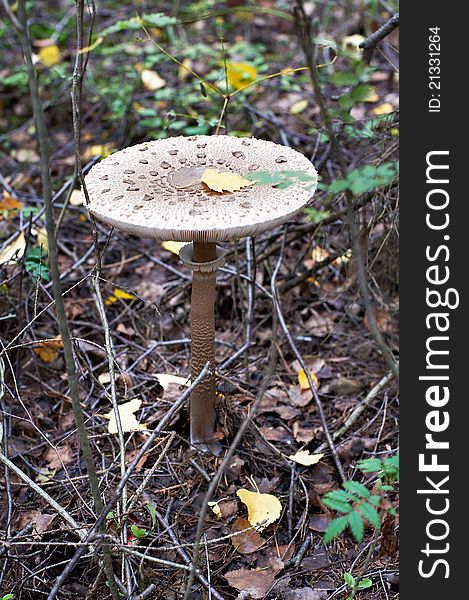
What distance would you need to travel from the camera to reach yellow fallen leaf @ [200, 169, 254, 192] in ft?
8.67

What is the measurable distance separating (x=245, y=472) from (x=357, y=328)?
143 centimetres

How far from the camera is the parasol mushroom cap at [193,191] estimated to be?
94.6 inches

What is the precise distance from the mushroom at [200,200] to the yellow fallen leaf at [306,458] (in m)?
0.46

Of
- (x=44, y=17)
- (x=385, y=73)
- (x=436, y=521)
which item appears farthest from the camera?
(x=44, y=17)

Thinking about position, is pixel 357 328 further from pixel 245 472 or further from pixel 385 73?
pixel 385 73

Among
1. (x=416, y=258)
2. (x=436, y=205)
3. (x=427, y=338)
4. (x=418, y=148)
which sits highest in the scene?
(x=418, y=148)

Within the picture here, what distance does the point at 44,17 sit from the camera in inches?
314

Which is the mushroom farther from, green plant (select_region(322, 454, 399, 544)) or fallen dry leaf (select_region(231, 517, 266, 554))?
green plant (select_region(322, 454, 399, 544))

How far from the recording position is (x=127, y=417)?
3334 millimetres

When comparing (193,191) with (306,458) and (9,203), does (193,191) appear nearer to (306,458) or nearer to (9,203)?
(306,458)

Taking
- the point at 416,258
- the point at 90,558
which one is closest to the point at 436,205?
the point at 416,258

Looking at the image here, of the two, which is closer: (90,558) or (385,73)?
(90,558)

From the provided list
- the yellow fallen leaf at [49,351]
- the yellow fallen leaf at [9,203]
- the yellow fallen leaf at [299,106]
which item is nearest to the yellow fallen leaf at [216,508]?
the yellow fallen leaf at [49,351]

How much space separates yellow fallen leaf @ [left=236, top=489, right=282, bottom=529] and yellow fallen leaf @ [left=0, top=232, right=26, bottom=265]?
183 centimetres
